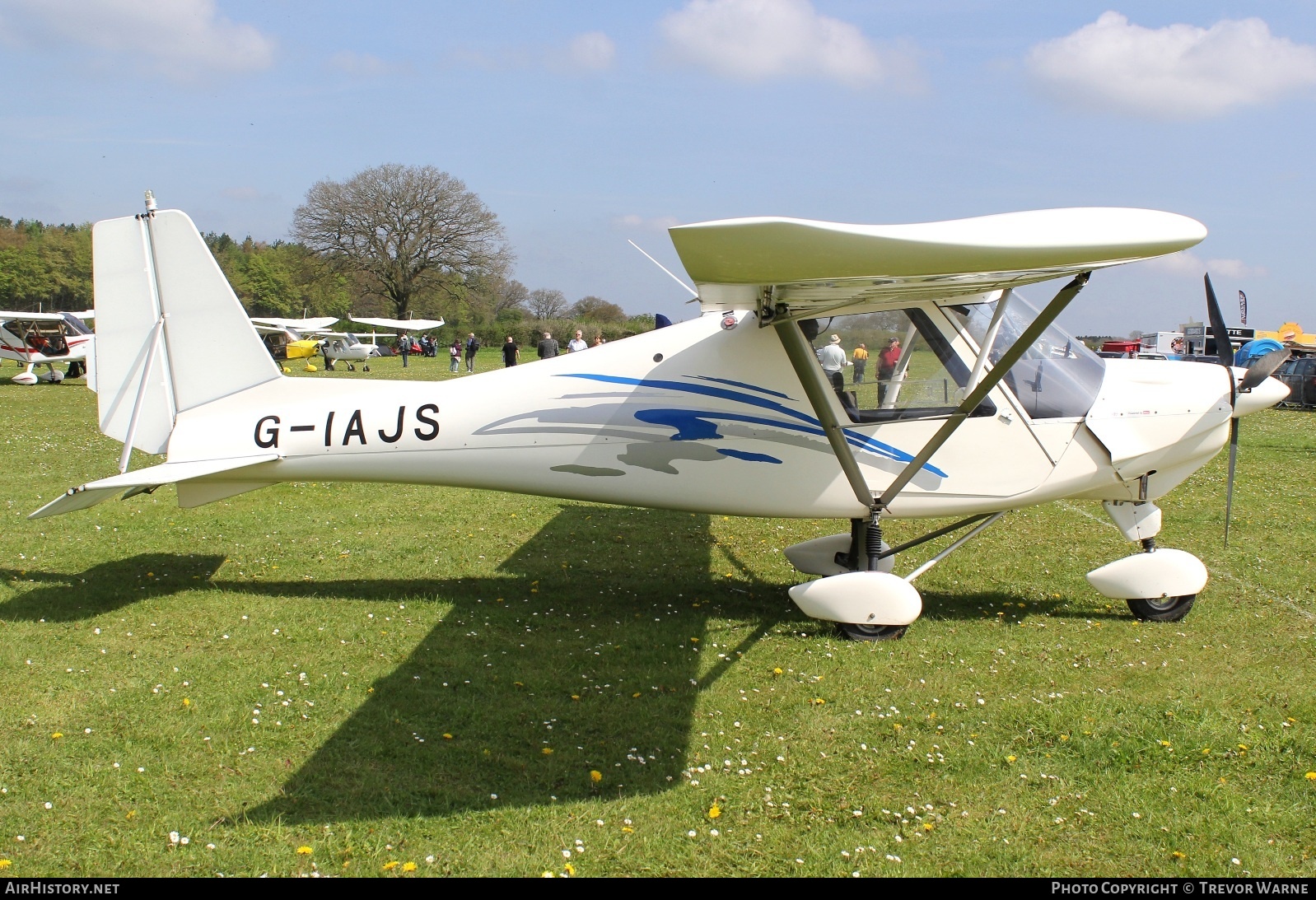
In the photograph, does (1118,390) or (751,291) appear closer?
(751,291)

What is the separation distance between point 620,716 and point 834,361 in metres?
2.79

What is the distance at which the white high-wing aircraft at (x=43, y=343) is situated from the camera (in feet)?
95.7

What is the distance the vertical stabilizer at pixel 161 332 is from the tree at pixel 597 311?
5595cm

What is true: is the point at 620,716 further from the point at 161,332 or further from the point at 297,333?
the point at 297,333

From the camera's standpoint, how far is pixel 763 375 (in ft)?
20.4

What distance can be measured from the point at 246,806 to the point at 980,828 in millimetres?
3079

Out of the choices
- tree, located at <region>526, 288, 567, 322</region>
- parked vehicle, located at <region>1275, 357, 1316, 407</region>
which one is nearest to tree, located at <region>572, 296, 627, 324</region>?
tree, located at <region>526, 288, 567, 322</region>

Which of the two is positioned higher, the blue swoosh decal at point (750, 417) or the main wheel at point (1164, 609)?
the blue swoosh decal at point (750, 417)

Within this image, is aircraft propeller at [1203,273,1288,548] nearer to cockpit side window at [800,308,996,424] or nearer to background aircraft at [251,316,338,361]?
cockpit side window at [800,308,996,424]

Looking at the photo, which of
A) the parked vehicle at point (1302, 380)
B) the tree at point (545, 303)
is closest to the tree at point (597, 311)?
the tree at point (545, 303)

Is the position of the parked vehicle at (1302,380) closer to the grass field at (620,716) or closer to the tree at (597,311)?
the grass field at (620,716)

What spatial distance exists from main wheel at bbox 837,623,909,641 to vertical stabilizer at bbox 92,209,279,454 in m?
4.54
